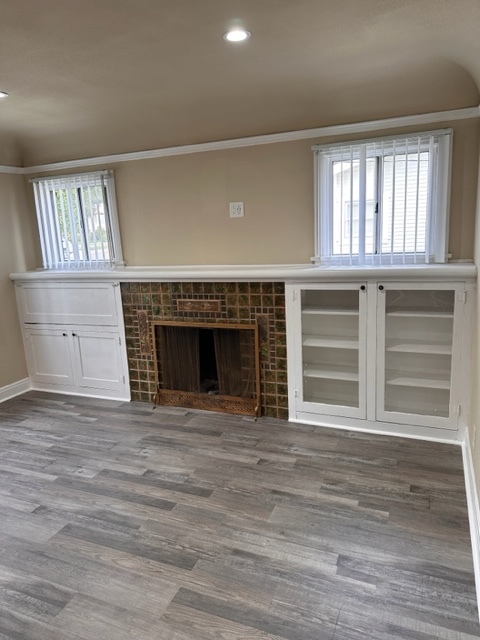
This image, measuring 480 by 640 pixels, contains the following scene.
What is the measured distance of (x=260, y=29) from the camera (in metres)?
2.04

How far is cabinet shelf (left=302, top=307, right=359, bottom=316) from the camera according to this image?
3.19 meters

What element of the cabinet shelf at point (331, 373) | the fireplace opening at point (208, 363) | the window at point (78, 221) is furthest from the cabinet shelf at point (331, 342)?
the window at point (78, 221)

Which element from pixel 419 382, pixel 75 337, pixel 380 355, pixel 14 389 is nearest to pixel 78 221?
pixel 75 337

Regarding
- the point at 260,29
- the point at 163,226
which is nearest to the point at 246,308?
the point at 163,226

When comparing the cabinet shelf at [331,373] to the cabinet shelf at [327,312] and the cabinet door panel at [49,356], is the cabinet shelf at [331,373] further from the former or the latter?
the cabinet door panel at [49,356]

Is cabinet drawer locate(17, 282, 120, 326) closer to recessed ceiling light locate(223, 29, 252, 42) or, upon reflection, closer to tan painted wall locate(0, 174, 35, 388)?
tan painted wall locate(0, 174, 35, 388)

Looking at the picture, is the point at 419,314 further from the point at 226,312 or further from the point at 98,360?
the point at 98,360

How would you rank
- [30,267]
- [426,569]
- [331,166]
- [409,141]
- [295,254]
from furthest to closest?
[30,267] < [295,254] < [331,166] < [409,141] < [426,569]

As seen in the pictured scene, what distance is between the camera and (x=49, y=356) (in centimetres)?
430

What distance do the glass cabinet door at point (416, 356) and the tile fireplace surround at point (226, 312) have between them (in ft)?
2.48

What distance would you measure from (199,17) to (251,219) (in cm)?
173

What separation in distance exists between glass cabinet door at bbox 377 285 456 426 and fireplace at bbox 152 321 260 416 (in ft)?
3.22

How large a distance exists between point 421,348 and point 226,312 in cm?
147

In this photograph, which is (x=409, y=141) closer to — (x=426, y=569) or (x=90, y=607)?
(x=426, y=569)
